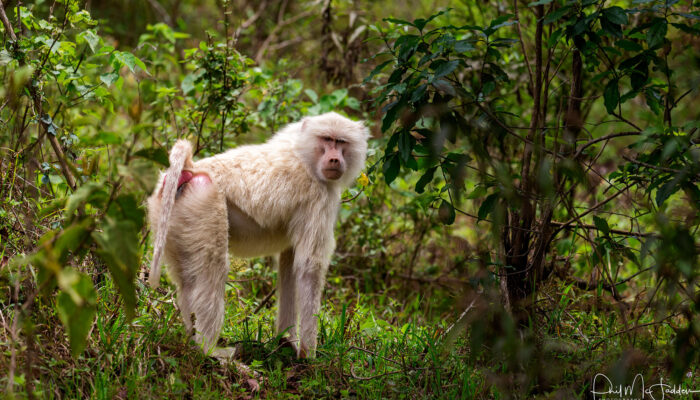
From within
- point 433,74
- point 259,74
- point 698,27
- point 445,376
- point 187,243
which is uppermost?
point 259,74

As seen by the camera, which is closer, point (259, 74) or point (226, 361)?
point (226, 361)

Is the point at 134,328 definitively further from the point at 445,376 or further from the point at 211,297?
the point at 445,376

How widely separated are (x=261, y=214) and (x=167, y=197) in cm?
63

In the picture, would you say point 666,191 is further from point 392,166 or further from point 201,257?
point 201,257

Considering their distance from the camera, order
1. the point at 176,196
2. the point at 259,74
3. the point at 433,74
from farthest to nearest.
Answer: the point at 259,74 → the point at 176,196 → the point at 433,74

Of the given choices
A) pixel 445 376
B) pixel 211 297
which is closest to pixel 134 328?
pixel 211 297

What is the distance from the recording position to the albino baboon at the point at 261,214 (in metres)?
3.60

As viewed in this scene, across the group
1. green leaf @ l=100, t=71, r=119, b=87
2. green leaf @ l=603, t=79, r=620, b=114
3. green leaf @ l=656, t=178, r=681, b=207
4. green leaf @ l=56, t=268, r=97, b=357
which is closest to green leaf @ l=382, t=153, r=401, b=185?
green leaf @ l=603, t=79, r=620, b=114

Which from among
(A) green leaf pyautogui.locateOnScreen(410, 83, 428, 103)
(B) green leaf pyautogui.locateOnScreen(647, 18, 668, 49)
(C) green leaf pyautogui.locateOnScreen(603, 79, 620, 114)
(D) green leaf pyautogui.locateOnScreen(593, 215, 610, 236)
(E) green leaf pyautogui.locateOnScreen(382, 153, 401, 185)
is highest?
(B) green leaf pyautogui.locateOnScreen(647, 18, 668, 49)

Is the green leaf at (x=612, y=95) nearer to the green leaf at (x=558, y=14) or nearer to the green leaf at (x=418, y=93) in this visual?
the green leaf at (x=558, y=14)

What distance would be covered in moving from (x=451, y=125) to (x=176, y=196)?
68.6 inches

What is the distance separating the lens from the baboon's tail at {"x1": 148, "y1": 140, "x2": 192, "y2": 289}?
3.22m

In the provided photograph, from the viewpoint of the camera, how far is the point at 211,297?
11.8ft

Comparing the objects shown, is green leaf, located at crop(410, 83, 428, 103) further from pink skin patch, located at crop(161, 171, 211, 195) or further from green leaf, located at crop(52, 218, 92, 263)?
green leaf, located at crop(52, 218, 92, 263)
